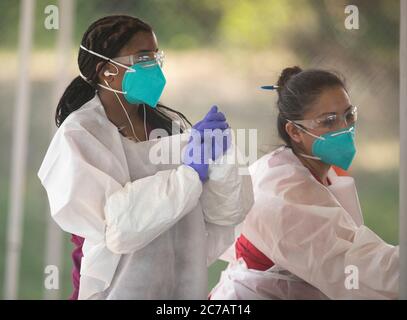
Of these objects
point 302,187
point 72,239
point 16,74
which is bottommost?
point 72,239

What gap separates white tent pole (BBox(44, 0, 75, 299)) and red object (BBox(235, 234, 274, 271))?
48 cm

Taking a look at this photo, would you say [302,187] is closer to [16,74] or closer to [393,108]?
[393,108]

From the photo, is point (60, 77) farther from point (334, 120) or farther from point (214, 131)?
point (334, 120)

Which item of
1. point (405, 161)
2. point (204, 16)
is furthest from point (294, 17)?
point (405, 161)

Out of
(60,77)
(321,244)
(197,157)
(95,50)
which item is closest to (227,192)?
(197,157)

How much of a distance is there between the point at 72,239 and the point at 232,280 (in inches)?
16.6

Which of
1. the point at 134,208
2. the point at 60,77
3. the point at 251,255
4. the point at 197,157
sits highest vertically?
the point at 60,77

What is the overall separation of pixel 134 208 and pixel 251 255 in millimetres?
449

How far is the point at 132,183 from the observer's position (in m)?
1.50

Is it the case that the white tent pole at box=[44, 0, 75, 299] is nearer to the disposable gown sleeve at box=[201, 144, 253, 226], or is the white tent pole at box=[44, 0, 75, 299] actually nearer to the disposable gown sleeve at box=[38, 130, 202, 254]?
the disposable gown sleeve at box=[38, 130, 202, 254]

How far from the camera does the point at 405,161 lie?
1.76m

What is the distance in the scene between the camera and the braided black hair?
1.61 m

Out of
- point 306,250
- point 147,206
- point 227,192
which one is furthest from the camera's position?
point 306,250

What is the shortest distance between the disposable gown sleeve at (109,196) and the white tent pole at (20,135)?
31cm
